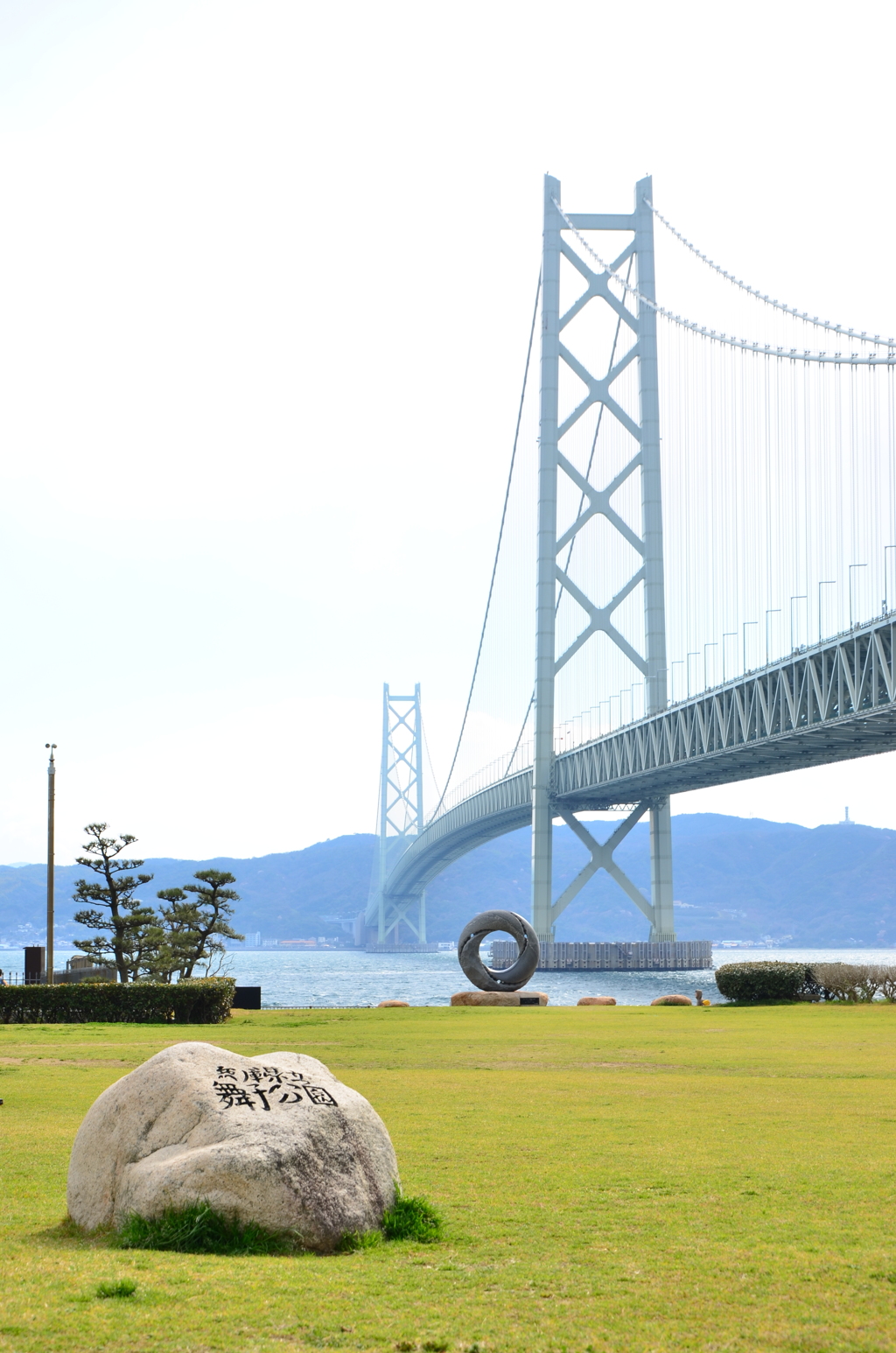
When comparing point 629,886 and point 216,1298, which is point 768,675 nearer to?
point 629,886

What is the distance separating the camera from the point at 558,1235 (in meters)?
7.28

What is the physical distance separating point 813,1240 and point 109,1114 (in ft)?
12.3

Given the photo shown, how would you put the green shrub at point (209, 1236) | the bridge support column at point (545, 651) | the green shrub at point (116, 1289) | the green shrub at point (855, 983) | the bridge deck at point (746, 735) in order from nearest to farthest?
the green shrub at point (116, 1289) < the green shrub at point (209, 1236) < the green shrub at point (855, 983) < the bridge deck at point (746, 735) < the bridge support column at point (545, 651)

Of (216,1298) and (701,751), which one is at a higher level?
(701,751)

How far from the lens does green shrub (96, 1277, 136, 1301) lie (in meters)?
5.84

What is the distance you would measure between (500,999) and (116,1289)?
2764cm

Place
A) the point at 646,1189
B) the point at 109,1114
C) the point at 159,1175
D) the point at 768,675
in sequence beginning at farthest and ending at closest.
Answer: the point at 768,675 → the point at 646,1189 → the point at 109,1114 → the point at 159,1175

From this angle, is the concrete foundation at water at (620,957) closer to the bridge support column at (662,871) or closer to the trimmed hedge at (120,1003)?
the bridge support column at (662,871)

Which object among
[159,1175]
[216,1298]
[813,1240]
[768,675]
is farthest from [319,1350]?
[768,675]

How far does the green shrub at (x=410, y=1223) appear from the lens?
7.07m

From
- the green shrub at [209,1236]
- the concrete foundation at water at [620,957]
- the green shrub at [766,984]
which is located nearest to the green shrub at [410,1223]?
the green shrub at [209,1236]

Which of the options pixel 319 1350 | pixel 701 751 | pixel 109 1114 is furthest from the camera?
pixel 701 751

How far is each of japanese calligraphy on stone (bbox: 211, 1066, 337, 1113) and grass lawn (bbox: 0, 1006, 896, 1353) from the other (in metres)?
0.79

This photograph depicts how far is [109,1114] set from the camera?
23.6ft
